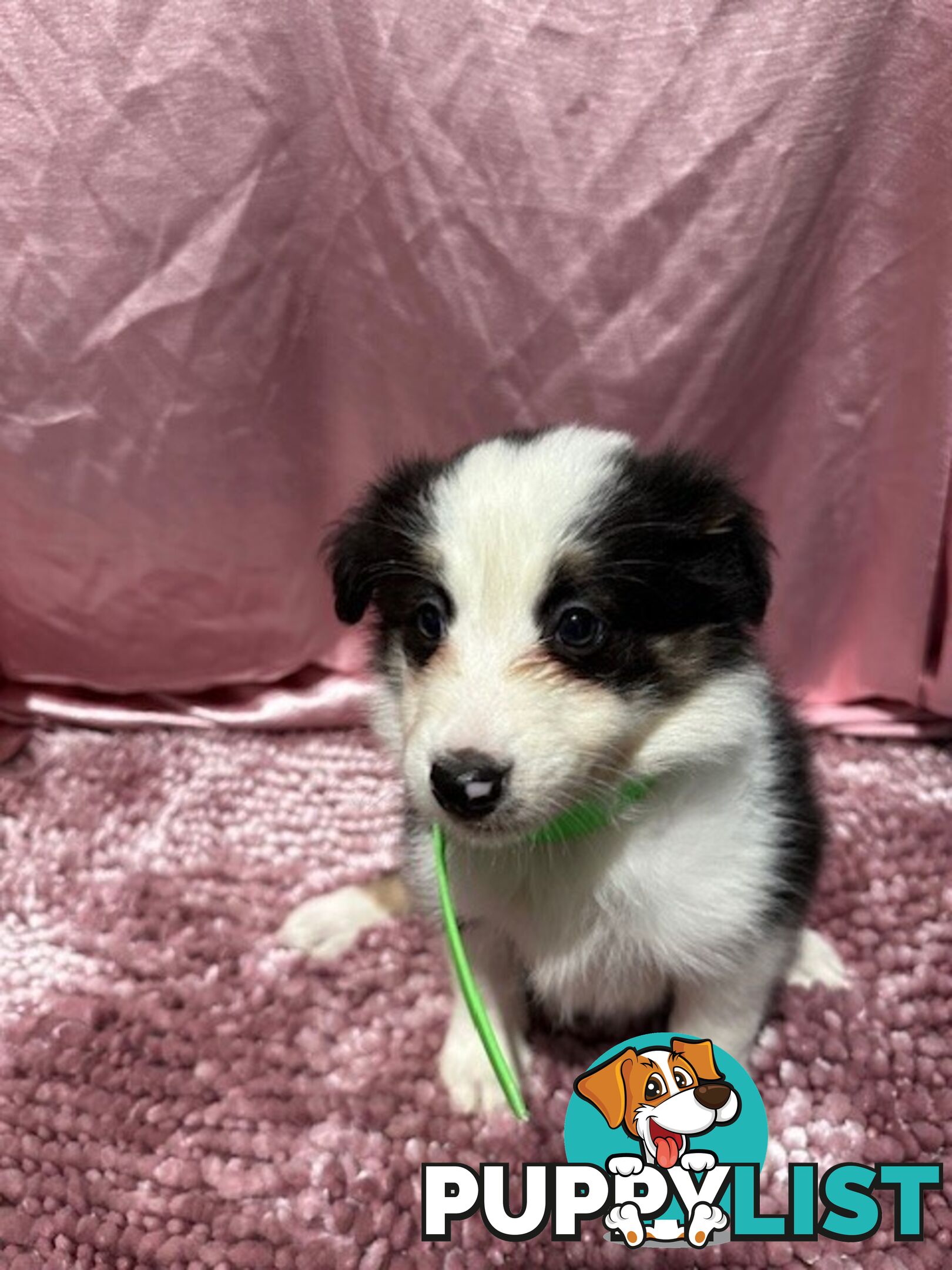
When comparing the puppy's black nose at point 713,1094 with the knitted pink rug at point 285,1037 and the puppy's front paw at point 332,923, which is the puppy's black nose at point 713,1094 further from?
the puppy's front paw at point 332,923

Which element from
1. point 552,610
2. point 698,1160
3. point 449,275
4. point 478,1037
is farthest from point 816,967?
point 449,275

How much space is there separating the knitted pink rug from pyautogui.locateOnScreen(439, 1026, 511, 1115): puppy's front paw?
3 centimetres

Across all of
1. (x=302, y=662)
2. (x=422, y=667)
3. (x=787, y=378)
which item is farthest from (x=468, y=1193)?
(x=787, y=378)

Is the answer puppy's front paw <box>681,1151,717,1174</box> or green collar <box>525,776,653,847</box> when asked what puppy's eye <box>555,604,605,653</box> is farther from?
puppy's front paw <box>681,1151,717,1174</box>

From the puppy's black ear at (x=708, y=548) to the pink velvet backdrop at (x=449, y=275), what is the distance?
0.56m

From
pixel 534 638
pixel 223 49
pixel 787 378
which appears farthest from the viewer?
pixel 787 378

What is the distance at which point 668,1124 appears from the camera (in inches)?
43.7

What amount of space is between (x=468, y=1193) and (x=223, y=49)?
155 cm

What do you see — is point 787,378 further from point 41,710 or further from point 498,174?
point 41,710

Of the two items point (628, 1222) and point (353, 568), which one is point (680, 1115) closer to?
point (628, 1222)

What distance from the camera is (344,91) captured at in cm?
164

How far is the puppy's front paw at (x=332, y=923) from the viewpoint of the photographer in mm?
1825

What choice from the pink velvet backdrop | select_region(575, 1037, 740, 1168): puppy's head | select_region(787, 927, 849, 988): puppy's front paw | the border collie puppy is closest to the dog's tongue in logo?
select_region(575, 1037, 740, 1168): puppy's head

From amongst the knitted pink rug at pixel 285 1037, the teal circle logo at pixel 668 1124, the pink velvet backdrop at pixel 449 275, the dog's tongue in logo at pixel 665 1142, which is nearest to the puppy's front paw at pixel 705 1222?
the teal circle logo at pixel 668 1124
